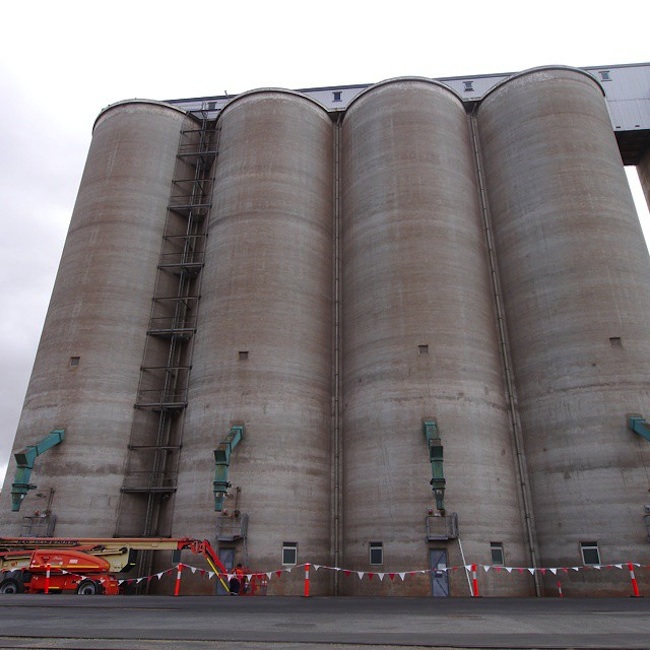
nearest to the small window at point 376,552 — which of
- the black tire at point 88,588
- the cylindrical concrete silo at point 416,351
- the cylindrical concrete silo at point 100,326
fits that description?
the cylindrical concrete silo at point 416,351

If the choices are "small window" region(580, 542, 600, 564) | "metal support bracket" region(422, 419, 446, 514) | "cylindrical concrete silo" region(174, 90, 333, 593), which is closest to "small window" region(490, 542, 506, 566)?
"metal support bracket" region(422, 419, 446, 514)

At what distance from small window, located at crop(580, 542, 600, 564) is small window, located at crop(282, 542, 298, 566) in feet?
40.8

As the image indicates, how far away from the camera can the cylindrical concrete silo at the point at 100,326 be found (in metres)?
27.7

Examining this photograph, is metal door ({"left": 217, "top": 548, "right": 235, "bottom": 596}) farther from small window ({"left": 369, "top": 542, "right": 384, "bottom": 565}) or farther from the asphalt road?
the asphalt road

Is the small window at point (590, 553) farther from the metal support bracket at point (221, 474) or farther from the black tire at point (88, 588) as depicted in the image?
the black tire at point (88, 588)

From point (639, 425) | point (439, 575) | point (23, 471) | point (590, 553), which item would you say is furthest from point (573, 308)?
point (23, 471)

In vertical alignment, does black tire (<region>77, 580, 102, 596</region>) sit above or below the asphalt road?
above

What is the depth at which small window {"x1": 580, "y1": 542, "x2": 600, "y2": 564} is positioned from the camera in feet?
78.6

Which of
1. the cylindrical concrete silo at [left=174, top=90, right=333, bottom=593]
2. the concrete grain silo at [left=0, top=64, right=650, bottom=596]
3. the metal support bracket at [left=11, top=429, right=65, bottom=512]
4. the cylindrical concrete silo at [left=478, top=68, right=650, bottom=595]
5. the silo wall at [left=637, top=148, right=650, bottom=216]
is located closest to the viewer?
the cylindrical concrete silo at [left=478, top=68, right=650, bottom=595]

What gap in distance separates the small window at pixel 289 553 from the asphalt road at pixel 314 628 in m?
10.4

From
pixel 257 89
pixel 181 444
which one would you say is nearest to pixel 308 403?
pixel 181 444

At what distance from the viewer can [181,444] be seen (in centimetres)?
2852

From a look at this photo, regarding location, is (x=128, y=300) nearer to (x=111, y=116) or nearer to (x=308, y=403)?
(x=308, y=403)

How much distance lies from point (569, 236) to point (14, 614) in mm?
28464
